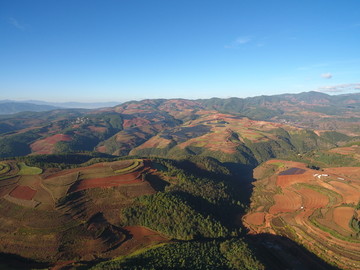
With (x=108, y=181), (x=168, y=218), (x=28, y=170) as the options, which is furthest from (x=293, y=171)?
(x=28, y=170)

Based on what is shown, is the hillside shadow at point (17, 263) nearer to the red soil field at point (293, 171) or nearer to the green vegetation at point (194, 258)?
the green vegetation at point (194, 258)

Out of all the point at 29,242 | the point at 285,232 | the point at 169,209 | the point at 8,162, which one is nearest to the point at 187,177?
the point at 169,209

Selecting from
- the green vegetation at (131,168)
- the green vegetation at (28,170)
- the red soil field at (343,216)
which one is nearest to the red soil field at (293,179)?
the red soil field at (343,216)

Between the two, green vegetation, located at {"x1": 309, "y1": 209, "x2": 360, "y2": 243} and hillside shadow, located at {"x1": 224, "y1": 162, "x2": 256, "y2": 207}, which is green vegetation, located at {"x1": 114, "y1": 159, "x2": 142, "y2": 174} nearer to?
A: hillside shadow, located at {"x1": 224, "y1": 162, "x2": 256, "y2": 207}

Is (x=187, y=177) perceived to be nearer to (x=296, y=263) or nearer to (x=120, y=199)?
(x=120, y=199)

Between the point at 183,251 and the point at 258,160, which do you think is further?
the point at 258,160

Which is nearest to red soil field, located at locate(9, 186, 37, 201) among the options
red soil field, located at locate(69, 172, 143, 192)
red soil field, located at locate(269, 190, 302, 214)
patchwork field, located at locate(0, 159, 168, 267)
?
patchwork field, located at locate(0, 159, 168, 267)

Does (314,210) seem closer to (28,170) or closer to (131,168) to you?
(131,168)
